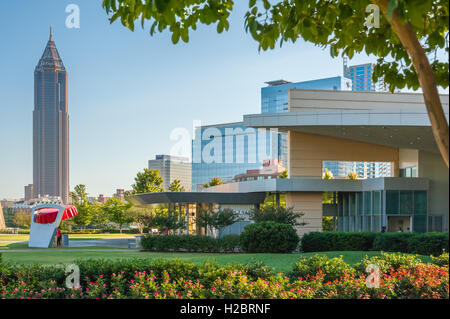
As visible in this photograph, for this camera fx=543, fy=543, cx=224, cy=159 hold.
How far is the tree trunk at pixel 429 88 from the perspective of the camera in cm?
508

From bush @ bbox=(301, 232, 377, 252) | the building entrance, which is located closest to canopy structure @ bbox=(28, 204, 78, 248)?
bush @ bbox=(301, 232, 377, 252)

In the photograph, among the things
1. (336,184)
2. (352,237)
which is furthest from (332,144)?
(352,237)

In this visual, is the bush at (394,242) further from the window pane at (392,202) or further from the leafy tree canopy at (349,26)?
the leafy tree canopy at (349,26)

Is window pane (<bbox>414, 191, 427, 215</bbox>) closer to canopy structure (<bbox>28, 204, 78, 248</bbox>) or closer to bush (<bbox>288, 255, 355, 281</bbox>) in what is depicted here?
canopy structure (<bbox>28, 204, 78, 248</bbox>)

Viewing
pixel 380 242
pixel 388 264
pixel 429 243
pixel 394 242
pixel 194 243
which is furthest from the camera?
pixel 194 243

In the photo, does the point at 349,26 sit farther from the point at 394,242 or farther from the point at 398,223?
the point at 398,223

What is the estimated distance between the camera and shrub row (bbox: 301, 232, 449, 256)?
22.8 meters

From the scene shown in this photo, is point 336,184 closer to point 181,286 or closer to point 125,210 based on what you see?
point 181,286

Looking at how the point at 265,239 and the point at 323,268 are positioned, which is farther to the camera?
the point at 265,239

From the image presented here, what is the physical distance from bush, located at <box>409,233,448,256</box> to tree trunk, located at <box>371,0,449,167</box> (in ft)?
60.9

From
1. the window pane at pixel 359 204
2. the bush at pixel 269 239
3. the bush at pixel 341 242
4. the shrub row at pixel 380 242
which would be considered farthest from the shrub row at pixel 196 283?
the window pane at pixel 359 204

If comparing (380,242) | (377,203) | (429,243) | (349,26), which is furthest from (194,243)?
(349,26)

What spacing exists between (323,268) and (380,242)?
1424 centimetres

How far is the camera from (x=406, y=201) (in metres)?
36.7
